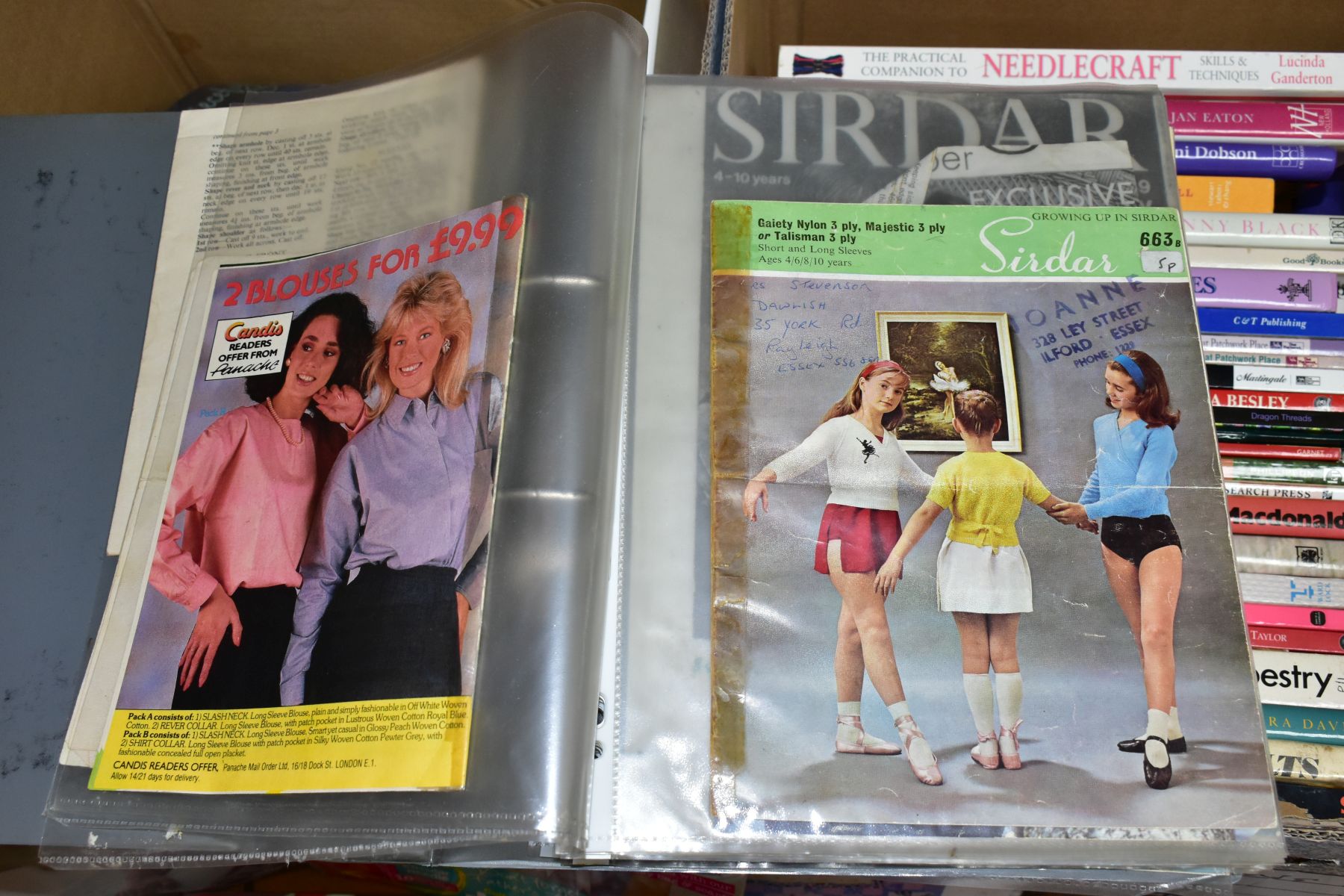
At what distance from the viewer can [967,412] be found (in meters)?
0.52

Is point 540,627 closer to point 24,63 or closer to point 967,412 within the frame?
point 967,412

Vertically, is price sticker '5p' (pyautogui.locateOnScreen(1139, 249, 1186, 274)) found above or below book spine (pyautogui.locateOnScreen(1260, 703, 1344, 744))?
above

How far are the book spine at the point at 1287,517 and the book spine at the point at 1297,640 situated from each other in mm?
61

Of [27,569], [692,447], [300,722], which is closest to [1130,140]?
[692,447]

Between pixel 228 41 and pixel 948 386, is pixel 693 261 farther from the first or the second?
pixel 228 41

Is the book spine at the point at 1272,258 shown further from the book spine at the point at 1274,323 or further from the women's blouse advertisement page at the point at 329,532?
the women's blouse advertisement page at the point at 329,532

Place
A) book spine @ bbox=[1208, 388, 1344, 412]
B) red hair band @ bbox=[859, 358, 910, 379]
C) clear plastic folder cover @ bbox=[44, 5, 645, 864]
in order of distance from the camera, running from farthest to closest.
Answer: book spine @ bbox=[1208, 388, 1344, 412]
red hair band @ bbox=[859, 358, 910, 379]
clear plastic folder cover @ bbox=[44, 5, 645, 864]

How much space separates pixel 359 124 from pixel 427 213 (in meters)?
0.09

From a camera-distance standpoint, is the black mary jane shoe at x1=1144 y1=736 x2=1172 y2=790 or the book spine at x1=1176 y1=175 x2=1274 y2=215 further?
the book spine at x1=1176 y1=175 x2=1274 y2=215

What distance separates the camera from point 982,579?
497mm

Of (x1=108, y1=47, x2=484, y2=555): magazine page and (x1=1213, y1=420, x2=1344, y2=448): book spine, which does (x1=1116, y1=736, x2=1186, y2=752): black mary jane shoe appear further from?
(x1=108, y1=47, x2=484, y2=555): magazine page

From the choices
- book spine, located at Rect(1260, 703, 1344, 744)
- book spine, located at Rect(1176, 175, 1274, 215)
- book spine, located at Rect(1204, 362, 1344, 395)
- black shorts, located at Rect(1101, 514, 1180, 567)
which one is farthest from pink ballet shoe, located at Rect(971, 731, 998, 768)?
book spine, located at Rect(1176, 175, 1274, 215)

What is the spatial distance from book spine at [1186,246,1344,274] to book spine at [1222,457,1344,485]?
0.14 meters

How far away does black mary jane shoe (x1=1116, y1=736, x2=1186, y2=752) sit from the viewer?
469mm
